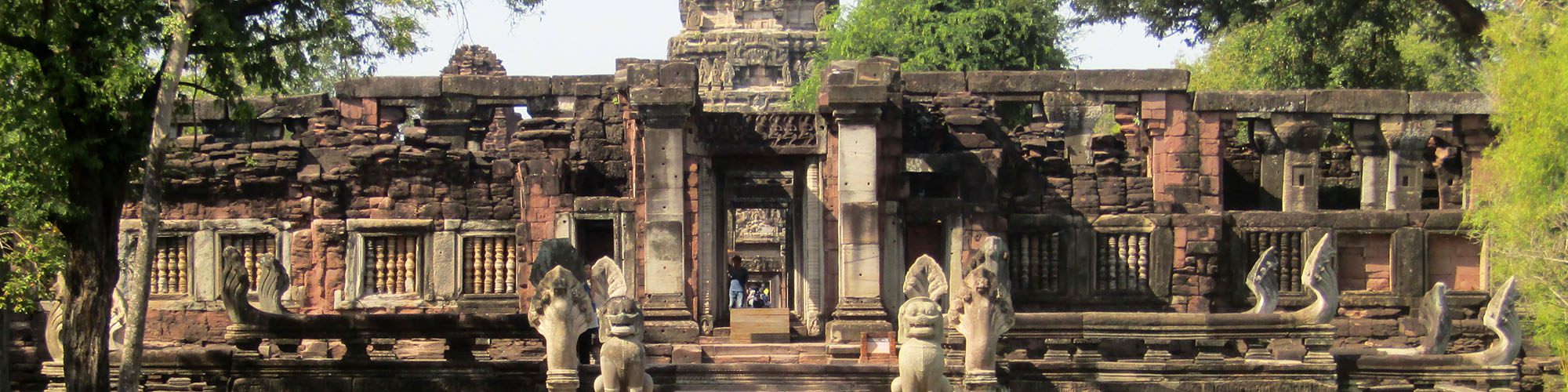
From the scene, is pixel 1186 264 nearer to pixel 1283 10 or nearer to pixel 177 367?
pixel 1283 10

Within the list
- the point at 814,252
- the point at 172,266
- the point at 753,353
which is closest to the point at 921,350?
the point at 753,353

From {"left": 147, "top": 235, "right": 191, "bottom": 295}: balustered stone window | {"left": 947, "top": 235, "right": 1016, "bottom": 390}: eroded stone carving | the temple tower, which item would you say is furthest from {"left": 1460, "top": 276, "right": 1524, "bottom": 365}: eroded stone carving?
the temple tower

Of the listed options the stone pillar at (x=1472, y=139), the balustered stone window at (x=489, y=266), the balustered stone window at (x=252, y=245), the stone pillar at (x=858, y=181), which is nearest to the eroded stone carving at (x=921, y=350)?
the stone pillar at (x=858, y=181)

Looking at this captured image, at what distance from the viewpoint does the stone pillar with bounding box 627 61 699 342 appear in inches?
664

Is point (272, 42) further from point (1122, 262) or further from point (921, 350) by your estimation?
point (1122, 262)

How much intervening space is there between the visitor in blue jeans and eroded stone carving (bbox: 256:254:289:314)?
20.1 ft

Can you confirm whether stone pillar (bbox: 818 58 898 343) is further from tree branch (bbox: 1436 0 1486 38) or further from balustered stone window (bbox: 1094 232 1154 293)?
tree branch (bbox: 1436 0 1486 38)

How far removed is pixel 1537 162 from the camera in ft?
52.6

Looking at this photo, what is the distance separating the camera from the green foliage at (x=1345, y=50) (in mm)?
→ 22766

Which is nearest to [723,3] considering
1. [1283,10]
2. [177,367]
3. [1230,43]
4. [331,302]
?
[1230,43]

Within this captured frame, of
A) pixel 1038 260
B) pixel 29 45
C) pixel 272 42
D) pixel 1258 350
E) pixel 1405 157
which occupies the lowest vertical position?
pixel 1258 350

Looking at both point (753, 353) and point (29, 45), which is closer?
point (29, 45)

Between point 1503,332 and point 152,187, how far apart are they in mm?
10750

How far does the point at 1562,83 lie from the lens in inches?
613
